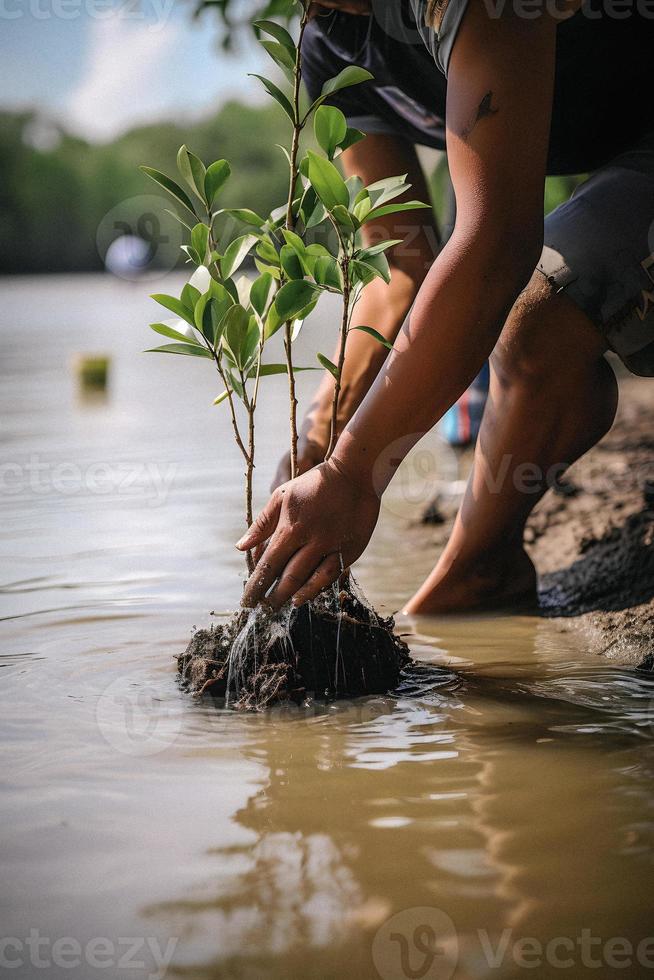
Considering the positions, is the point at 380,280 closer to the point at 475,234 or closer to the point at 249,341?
the point at 249,341

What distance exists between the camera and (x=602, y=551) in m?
2.61

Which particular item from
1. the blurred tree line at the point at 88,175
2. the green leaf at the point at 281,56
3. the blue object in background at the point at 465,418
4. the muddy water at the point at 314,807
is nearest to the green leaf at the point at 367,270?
the green leaf at the point at 281,56

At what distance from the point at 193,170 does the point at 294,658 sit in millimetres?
938

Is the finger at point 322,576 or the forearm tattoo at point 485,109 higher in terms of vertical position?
the forearm tattoo at point 485,109

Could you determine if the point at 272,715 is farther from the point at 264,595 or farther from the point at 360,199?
the point at 360,199

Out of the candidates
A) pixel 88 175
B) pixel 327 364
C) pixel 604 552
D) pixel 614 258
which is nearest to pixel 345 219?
pixel 327 364

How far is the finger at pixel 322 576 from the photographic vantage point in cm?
170

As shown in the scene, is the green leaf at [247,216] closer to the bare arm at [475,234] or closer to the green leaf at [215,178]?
the green leaf at [215,178]

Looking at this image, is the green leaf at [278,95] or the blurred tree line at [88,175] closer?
the green leaf at [278,95]

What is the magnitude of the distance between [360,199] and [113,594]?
49.1 inches

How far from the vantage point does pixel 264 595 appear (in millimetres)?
1776

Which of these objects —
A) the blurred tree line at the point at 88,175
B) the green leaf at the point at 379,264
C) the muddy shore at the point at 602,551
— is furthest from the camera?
the blurred tree line at the point at 88,175

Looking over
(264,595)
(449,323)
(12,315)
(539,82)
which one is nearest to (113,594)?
(264,595)

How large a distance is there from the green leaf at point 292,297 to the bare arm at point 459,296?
20cm
